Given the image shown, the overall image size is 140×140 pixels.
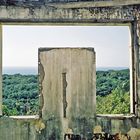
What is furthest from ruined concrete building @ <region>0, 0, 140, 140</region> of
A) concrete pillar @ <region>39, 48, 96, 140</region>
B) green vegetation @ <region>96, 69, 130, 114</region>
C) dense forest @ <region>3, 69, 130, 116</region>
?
green vegetation @ <region>96, 69, 130, 114</region>

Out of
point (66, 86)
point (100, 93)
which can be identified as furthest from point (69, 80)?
point (100, 93)

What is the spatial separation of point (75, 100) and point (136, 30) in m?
1.11

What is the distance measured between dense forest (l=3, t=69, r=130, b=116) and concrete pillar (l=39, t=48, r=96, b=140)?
11.2 m

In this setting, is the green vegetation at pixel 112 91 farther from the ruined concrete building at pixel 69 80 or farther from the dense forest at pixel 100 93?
the ruined concrete building at pixel 69 80

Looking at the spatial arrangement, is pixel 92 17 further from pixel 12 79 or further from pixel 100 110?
pixel 12 79

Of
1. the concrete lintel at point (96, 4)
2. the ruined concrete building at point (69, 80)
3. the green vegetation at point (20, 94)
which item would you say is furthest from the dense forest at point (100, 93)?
the concrete lintel at point (96, 4)

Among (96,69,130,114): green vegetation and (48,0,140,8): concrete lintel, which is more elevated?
(48,0,140,8): concrete lintel

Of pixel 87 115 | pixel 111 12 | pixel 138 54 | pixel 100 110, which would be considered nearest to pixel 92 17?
pixel 111 12

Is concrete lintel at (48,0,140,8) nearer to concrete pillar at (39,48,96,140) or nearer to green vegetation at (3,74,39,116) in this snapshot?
concrete pillar at (39,48,96,140)

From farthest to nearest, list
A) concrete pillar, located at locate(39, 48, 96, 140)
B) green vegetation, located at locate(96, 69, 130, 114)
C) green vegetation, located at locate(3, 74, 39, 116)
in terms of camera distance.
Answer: green vegetation, located at locate(96, 69, 130, 114), green vegetation, located at locate(3, 74, 39, 116), concrete pillar, located at locate(39, 48, 96, 140)

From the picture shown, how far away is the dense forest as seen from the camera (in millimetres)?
18177

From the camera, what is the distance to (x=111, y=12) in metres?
5.50

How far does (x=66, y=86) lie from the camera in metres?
5.46

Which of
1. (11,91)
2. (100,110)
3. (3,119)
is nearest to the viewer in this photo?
(3,119)
